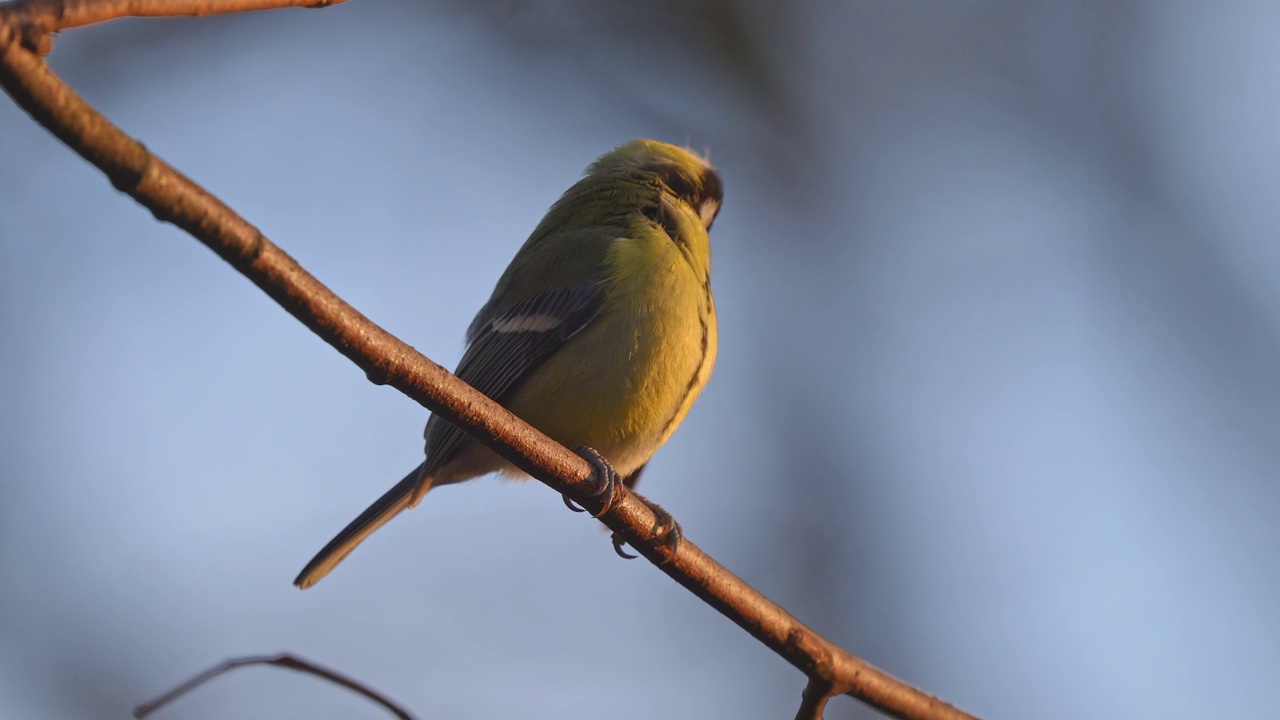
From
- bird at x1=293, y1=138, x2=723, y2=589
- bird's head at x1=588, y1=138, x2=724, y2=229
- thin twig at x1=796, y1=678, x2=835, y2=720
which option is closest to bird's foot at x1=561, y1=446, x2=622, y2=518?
bird at x1=293, y1=138, x2=723, y2=589

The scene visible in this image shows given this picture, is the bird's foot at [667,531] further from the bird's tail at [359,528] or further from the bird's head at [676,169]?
the bird's head at [676,169]

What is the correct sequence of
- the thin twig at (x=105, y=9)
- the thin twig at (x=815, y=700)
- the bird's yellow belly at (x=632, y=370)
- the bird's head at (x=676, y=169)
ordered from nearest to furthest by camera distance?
1. the thin twig at (x=105, y=9)
2. the thin twig at (x=815, y=700)
3. the bird's yellow belly at (x=632, y=370)
4. the bird's head at (x=676, y=169)

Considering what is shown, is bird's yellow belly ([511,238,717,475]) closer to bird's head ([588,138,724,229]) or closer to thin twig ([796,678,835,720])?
bird's head ([588,138,724,229])

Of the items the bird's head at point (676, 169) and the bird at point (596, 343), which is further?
the bird's head at point (676, 169)

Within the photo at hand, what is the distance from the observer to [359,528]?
382 centimetres

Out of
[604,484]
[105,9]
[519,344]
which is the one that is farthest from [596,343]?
[105,9]

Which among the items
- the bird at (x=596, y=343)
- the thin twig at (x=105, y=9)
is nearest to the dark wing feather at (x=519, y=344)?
the bird at (x=596, y=343)

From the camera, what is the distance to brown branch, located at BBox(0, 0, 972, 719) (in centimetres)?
143

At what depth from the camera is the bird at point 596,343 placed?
3480 mm

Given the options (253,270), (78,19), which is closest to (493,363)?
(253,270)

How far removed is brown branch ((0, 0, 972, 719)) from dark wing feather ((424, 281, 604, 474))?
97 cm

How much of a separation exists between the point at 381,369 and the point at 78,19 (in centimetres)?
70

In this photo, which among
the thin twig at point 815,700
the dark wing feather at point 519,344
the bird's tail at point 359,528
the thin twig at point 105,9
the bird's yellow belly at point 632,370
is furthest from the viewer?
the bird's tail at point 359,528

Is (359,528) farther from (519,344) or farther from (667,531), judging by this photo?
(667,531)
